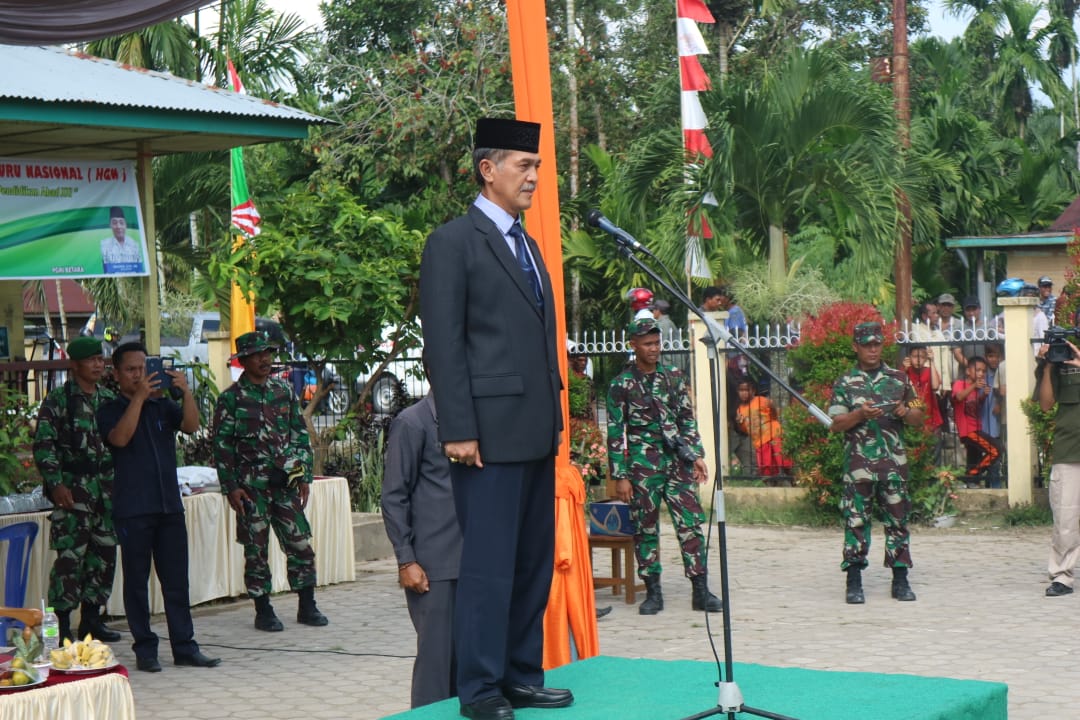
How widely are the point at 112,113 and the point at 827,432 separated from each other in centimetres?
728

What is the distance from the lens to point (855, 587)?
9820mm

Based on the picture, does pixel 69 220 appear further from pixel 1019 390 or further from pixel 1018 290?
pixel 1018 290

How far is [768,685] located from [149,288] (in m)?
6.41

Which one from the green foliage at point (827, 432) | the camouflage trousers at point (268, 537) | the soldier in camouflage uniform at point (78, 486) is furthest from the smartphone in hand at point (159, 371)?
the green foliage at point (827, 432)

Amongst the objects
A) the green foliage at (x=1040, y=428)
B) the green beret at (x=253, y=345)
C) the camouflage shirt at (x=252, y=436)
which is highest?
the green beret at (x=253, y=345)

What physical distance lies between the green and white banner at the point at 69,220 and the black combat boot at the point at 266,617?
2.40 m

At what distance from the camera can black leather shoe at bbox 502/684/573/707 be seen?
15.1 feet

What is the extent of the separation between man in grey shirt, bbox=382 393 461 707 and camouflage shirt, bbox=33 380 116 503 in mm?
3521

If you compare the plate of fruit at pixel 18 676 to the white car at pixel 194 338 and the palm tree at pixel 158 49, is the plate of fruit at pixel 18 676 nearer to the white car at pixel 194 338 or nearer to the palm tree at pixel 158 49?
the palm tree at pixel 158 49

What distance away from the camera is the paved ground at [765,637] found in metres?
7.43

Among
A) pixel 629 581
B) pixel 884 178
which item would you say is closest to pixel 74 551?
→ pixel 629 581

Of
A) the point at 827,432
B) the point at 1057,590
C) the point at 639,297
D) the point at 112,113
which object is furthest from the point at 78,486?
→ the point at 827,432

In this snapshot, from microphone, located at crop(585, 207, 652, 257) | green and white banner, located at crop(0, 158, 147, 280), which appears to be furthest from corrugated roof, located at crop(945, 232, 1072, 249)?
microphone, located at crop(585, 207, 652, 257)

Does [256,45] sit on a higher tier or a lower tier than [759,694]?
higher
